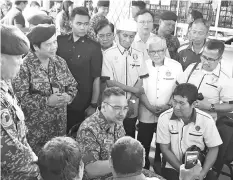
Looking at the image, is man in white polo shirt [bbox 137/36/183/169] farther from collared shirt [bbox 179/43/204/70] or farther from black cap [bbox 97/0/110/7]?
black cap [bbox 97/0/110/7]

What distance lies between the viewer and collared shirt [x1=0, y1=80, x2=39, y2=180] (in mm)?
1303

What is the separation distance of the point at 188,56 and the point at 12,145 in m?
2.27

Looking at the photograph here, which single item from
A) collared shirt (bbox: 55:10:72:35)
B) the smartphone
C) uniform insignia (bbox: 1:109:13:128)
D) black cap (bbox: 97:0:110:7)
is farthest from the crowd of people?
black cap (bbox: 97:0:110:7)

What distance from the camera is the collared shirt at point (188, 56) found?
309 cm

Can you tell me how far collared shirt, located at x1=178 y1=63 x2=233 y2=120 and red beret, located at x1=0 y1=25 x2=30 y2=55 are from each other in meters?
1.73

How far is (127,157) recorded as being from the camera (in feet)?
4.47

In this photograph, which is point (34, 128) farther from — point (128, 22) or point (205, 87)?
point (205, 87)

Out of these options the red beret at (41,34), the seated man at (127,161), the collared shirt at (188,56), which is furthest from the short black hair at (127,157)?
the collared shirt at (188,56)

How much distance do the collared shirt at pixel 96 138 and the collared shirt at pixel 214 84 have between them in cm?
105

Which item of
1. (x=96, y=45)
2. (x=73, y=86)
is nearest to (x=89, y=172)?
(x=73, y=86)

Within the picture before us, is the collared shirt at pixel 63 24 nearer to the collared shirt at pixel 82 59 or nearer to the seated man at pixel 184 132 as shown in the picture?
the collared shirt at pixel 82 59

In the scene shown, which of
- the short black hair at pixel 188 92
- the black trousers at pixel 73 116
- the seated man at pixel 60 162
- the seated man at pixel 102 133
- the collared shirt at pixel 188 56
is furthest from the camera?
the collared shirt at pixel 188 56

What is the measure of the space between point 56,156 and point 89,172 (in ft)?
2.00

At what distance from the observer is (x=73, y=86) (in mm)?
2383
